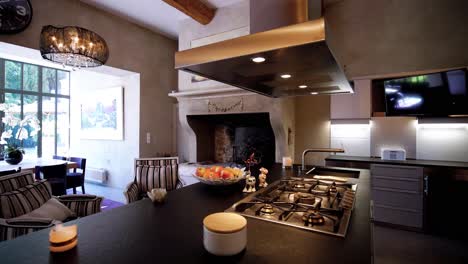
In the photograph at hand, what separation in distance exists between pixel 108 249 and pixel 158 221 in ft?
0.91

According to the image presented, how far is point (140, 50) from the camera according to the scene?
407 cm

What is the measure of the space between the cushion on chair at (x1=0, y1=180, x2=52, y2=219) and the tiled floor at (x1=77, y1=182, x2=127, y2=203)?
7.68 ft

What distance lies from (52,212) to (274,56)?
2.09 m

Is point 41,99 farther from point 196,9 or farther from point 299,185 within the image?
point 299,185

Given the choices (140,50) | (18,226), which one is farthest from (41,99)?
(18,226)

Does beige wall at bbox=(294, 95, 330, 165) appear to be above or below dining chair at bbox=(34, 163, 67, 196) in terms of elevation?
above

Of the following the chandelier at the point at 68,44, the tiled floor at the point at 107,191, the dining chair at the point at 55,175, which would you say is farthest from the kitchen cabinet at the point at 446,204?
the dining chair at the point at 55,175

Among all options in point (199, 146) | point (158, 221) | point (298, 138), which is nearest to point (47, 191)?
point (158, 221)

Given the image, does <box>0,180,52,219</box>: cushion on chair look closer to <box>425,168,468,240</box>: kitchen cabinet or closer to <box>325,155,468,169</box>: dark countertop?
<box>325,155,468,169</box>: dark countertop

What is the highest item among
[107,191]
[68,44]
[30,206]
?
[68,44]

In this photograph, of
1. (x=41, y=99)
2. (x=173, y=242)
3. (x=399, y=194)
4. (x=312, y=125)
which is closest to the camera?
(x=173, y=242)

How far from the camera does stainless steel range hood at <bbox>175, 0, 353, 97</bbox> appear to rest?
0.96m

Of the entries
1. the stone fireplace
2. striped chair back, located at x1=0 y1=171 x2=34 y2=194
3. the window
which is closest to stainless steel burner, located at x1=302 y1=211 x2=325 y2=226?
striped chair back, located at x1=0 y1=171 x2=34 y2=194

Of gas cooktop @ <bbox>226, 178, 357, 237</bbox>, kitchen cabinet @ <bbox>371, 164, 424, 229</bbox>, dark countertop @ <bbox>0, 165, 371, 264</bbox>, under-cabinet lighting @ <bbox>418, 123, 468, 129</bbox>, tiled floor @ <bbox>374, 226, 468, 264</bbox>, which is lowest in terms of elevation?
tiled floor @ <bbox>374, 226, 468, 264</bbox>
